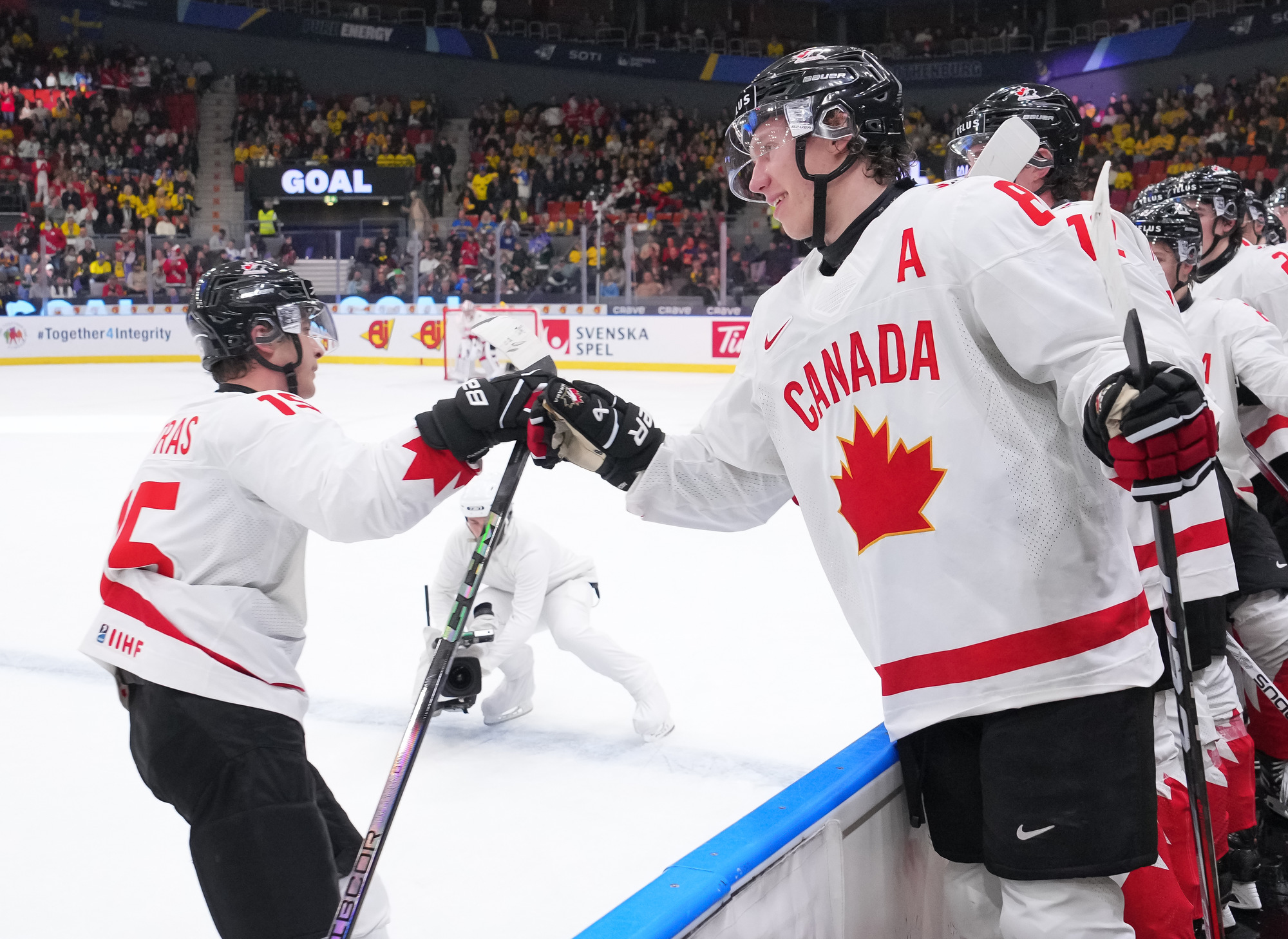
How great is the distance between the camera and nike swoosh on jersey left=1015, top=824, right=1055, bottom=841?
1473 mm

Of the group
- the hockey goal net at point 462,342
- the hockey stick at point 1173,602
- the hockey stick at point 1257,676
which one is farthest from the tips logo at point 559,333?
the hockey stick at point 1173,602

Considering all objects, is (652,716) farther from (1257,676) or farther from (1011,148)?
(1011,148)

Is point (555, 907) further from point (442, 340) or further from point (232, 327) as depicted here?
point (442, 340)

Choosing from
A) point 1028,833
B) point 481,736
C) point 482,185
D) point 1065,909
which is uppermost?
point 482,185

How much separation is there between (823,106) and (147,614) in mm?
1299

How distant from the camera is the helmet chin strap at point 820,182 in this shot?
5.49 ft

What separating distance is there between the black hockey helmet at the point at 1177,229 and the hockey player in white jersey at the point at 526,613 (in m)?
1.76

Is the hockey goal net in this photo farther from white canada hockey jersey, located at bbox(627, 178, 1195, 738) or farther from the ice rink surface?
white canada hockey jersey, located at bbox(627, 178, 1195, 738)

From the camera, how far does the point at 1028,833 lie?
58.2 inches

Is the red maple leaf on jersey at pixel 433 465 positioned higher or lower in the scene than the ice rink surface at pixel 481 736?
higher

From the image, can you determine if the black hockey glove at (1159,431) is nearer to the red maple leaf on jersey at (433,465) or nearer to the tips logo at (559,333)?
the red maple leaf on jersey at (433,465)

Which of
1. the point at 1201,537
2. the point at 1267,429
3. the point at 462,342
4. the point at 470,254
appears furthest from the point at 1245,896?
the point at 470,254

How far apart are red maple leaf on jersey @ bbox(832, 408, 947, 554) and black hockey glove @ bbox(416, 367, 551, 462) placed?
54 centimetres

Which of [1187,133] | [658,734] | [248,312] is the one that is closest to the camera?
[248,312]
